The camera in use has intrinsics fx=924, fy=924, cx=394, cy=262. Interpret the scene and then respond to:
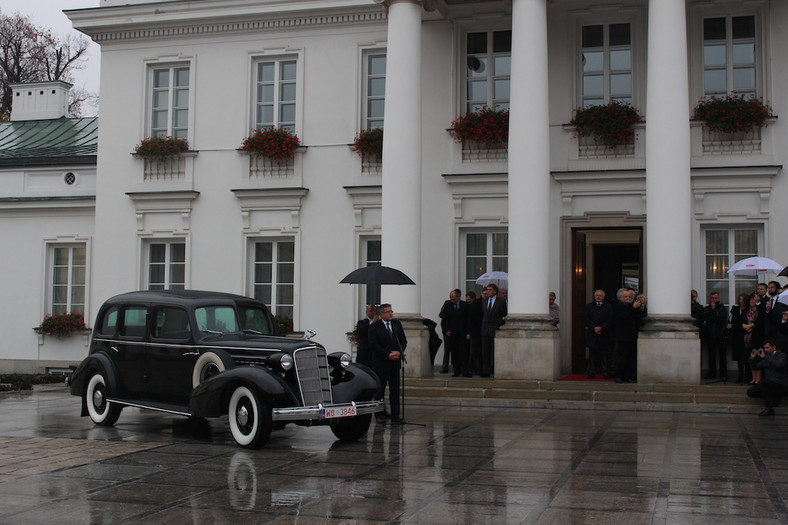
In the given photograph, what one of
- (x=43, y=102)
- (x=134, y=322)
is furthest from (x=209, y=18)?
(x=134, y=322)

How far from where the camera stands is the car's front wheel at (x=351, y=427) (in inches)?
434

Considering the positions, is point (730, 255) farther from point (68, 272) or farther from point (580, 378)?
point (68, 272)

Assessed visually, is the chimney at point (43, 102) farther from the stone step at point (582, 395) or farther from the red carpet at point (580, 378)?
the red carpet at point (580, 378)

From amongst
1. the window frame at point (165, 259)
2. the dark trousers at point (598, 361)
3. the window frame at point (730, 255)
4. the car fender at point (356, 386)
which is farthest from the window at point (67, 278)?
the window frame at point (730, 255)

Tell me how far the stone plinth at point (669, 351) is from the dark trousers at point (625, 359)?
1.09 ft

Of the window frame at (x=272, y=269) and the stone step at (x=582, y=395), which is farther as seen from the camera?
the window frame at (x=272, y=269)

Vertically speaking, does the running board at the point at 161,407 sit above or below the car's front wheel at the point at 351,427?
above

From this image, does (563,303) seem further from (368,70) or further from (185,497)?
(185,497)

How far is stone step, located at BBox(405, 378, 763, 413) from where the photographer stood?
14539mm

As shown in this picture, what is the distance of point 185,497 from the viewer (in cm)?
761

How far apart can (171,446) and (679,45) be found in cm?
1089

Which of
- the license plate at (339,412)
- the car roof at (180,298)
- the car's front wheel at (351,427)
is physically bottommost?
the car's front wheel at (351,427)

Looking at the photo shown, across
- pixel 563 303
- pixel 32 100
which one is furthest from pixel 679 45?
pixel 32 100

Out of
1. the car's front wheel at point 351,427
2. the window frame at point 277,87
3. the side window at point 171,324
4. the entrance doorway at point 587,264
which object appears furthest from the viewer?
the window frame at point 277,87
